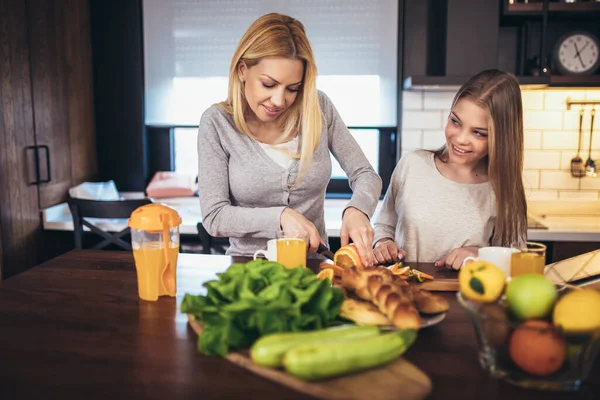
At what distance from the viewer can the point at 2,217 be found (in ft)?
8.68

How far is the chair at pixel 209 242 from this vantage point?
2.10 m

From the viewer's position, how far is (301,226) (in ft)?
4.84

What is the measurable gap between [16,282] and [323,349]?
3.14 ft

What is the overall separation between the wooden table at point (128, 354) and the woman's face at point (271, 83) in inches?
21.3

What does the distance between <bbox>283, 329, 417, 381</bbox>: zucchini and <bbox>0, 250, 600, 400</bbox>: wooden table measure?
53 millimetres

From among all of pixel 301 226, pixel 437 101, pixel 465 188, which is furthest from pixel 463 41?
pixel 301 226

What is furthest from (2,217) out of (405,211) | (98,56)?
(405,211)

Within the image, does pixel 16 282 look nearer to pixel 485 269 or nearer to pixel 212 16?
pixel 485 269

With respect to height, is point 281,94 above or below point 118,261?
above

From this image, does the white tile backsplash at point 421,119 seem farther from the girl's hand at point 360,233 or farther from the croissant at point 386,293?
the croissant at point 386,293

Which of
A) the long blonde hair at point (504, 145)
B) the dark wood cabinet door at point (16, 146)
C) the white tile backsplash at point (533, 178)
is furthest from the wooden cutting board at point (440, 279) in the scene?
the dark wood cabinet door at point (16, 146)

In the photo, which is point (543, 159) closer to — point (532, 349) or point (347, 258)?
point (347, 258)

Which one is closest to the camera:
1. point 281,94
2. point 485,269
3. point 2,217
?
point 485,269

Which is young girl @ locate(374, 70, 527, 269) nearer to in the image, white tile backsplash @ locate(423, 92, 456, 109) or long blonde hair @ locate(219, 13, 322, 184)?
long blonde hair @ locate(219, 13, 322, 184)
